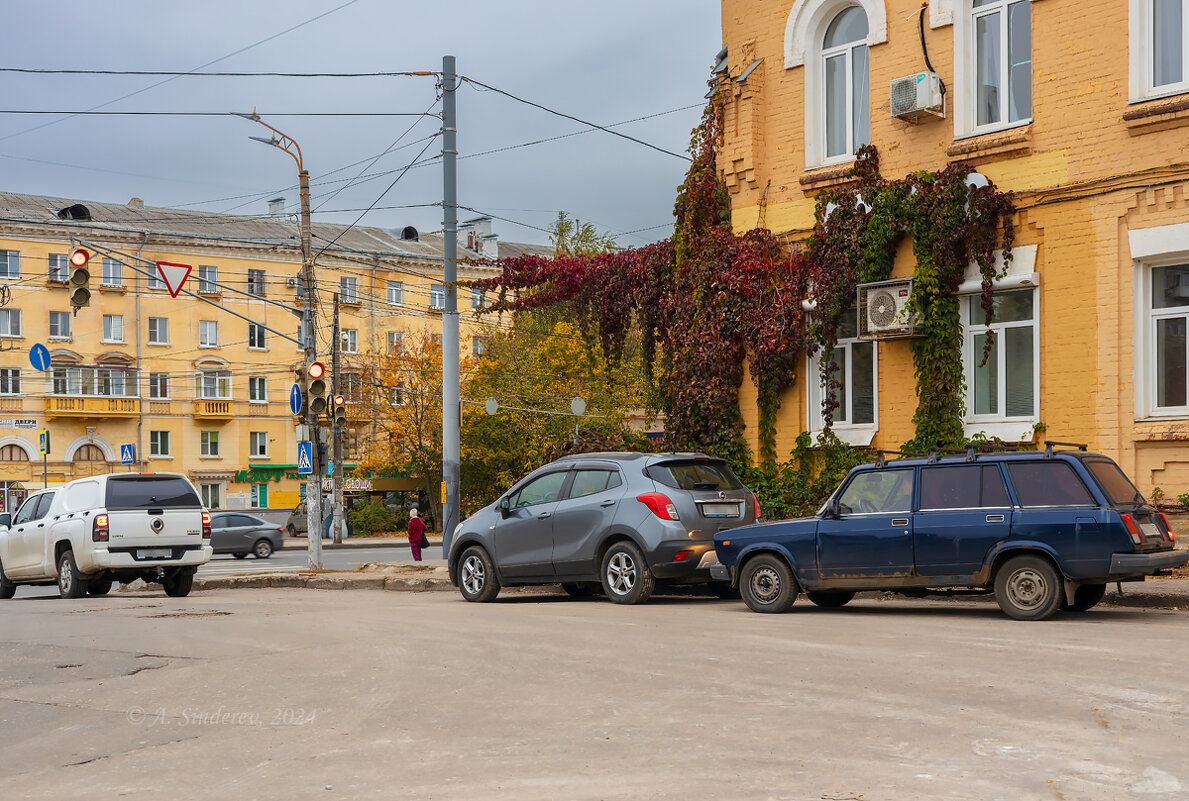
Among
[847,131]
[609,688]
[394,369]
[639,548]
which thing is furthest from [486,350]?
[609,688]

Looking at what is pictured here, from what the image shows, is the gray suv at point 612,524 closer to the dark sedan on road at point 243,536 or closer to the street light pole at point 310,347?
the street light pole at point 310,347

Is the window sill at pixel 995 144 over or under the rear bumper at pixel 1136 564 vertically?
over

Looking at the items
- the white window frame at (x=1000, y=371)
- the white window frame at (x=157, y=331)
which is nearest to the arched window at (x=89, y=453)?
the white window frame at (x=157, y=331)

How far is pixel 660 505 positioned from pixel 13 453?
5756 cm

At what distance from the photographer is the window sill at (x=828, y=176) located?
60.2ft

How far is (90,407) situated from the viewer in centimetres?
6581

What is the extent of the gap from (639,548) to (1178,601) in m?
5.53

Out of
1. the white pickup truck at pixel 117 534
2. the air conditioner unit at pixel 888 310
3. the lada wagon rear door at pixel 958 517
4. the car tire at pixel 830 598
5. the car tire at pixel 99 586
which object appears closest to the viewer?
the lada wagon rear door at pixel 958 517

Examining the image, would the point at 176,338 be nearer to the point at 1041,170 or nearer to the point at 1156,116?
the point at 1041,170

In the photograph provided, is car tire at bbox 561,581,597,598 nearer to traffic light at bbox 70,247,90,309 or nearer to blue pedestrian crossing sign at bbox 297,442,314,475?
blue pedestrian crossing sign at bbox 297,442,314,475

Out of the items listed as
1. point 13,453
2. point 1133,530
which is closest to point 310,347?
point 1133,530

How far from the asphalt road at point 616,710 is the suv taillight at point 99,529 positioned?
18.3ft

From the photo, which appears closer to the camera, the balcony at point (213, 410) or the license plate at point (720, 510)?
the license plate at point (720, 510)

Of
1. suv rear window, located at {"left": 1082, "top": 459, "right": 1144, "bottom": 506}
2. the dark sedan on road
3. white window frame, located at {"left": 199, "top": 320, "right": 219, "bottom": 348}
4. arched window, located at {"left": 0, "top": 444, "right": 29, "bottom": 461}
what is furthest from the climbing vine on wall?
white window frame, located at {"left": 199, "top": 320, "right": 219, "bottom": 348}
